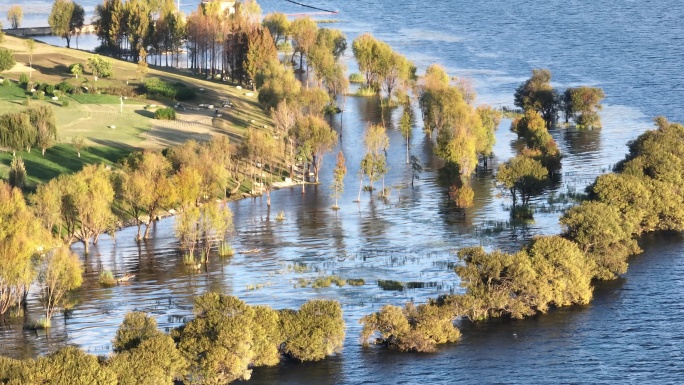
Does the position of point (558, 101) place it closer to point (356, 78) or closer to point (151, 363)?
point (356, 78)

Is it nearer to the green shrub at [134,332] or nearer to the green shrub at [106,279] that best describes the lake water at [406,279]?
the green shrub at [106,279]

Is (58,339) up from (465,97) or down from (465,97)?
down

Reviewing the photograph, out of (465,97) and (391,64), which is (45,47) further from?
(465,97)

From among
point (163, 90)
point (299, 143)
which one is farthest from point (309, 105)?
point (163, 90)

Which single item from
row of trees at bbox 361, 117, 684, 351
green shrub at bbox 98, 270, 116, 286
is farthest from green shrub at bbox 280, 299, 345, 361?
green shrub at bbox 98, 270, 116, 286

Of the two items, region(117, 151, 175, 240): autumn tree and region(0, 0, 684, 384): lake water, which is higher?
region(117, 151, 175, 240): autumn tree

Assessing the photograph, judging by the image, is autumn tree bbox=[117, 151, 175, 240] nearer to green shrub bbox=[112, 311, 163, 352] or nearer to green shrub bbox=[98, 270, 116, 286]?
green shrub bbox=[98, 270, 116, 286]

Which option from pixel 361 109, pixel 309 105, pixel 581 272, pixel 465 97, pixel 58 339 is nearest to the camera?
pixel 58 339
